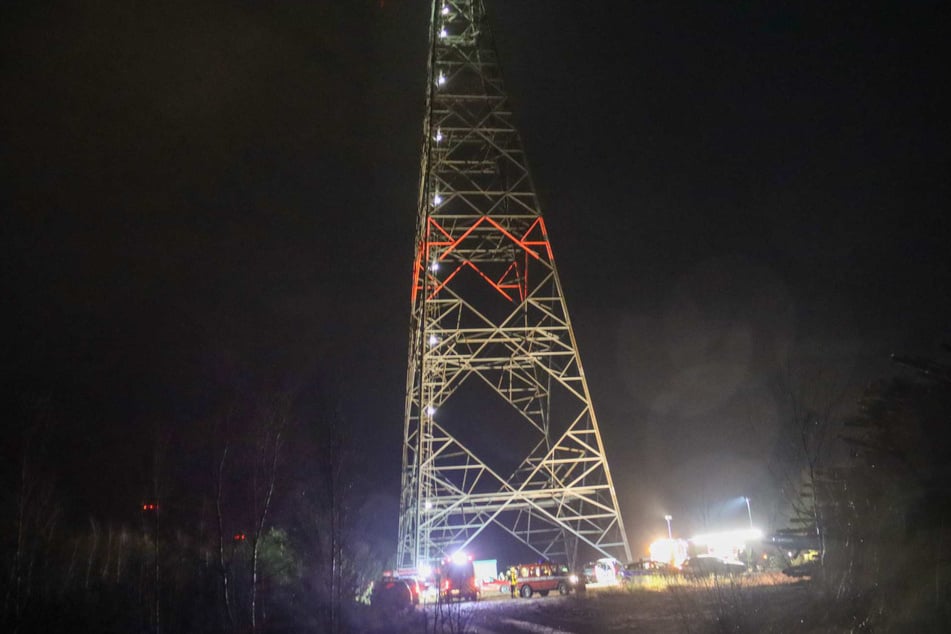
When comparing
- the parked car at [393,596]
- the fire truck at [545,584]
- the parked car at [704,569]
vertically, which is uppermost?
the parked car at [704,569]

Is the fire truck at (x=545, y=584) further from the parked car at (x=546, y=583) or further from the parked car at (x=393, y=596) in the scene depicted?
the parked car at (x=393, y=596)

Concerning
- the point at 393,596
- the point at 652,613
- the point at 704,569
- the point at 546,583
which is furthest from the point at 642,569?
the point at 704,569

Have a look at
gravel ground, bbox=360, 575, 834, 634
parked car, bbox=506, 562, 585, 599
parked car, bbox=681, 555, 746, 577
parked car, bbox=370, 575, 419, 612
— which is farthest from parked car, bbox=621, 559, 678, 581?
parked car, bbox=681, 555, 746, 577

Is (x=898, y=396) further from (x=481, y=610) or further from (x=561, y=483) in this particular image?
(x=561, y=483)

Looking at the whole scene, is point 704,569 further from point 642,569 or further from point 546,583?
point 642,569

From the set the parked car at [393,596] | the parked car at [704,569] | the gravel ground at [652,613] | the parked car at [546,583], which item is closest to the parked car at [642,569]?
the gravel ground at [652,613]

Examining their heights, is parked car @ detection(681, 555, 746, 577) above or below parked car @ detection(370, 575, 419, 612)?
above

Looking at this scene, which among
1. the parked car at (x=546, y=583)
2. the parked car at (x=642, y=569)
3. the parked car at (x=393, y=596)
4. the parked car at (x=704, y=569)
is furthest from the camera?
the parked car at (x=546, y=583)

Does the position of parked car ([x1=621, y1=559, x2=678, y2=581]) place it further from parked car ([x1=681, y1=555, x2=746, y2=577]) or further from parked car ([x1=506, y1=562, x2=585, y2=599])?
parked car ([x1=681, y1=555, x2=746, y2=577])

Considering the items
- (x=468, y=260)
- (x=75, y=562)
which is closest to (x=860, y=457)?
(x=468, y=260)

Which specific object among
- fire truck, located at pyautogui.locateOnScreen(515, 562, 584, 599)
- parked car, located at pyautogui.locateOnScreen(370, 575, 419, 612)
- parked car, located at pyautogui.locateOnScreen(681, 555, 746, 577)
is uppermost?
parked car, located at pyautogui.locateOnScreen(681, 555, 746, 577)

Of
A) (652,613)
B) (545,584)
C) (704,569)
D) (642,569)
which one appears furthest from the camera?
(642,569)

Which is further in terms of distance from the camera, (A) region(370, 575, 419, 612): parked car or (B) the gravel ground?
(A) region(370, 575, 419, 612): parked car

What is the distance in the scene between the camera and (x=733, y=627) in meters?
7.14
